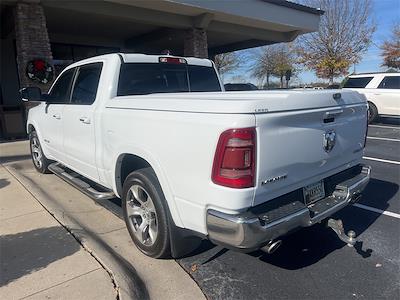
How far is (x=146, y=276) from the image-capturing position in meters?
3.19

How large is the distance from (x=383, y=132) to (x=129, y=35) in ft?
39.8

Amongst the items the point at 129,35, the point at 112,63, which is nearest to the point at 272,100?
the point at 112,63

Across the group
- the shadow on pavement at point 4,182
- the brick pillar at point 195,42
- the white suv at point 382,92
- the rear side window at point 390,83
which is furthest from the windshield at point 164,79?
the rear side window at point 390,83

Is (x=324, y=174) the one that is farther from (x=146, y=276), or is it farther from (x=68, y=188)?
(x=68, y=188)

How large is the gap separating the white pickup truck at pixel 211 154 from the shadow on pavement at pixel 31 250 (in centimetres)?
61

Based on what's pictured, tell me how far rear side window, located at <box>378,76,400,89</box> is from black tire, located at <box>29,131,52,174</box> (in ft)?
41.0

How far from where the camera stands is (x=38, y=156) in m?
6.50

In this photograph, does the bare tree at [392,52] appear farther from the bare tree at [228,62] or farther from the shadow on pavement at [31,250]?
the shadow on pavement at [31,250]

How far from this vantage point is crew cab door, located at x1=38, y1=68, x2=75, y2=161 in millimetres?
5008

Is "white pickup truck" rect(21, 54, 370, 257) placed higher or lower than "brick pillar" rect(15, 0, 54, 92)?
lower

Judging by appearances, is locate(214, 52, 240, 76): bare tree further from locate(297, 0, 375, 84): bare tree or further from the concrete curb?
the concrete curb

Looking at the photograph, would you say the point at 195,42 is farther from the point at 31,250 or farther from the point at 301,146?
the point at 301,146

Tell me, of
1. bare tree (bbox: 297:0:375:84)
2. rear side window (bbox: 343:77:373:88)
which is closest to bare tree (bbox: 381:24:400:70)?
bare tree (bbox: 297:0:375:84)

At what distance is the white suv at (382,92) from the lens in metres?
13.3
